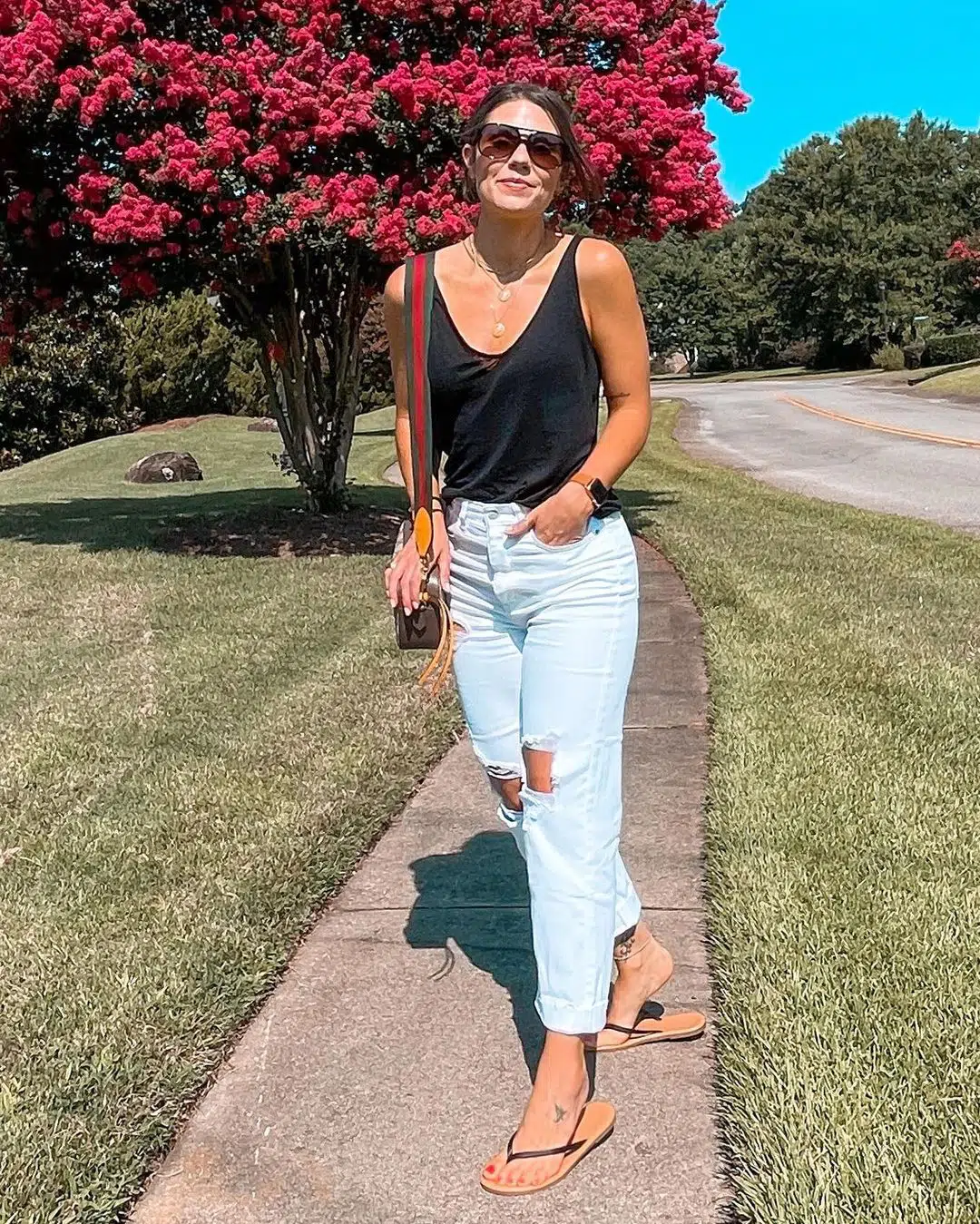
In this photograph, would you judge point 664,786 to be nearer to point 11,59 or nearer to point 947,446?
point 11,59

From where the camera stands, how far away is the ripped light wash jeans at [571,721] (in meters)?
2.43

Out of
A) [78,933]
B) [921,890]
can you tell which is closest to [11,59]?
[78,933]

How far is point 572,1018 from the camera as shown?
2.46 m

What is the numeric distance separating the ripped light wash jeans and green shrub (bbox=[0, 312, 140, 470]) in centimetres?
2643

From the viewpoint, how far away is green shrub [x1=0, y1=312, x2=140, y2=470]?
2734 cm

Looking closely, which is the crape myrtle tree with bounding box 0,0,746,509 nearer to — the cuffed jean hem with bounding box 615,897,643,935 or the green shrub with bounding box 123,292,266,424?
the cuffed jean hem with bounding box 615,897,643,935

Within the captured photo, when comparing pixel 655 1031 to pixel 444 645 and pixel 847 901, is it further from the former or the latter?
pixel 444 645

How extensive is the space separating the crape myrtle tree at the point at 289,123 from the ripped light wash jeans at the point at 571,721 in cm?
648

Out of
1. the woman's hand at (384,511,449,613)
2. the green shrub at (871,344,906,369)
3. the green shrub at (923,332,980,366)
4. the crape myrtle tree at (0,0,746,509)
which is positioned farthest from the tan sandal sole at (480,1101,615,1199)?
the green shrub at (871,344,906,369)

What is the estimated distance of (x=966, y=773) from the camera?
434cm

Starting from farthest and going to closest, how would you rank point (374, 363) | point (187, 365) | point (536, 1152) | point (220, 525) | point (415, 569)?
point (374, 363)
point (187, 365)
point (220, 525)
point (415, 569)
point (536, 1152)

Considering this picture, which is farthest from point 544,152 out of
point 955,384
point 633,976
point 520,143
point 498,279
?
point 955,384

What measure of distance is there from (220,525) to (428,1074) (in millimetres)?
9566

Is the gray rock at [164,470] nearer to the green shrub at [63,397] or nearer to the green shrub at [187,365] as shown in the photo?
the green shrub at [63,397]
